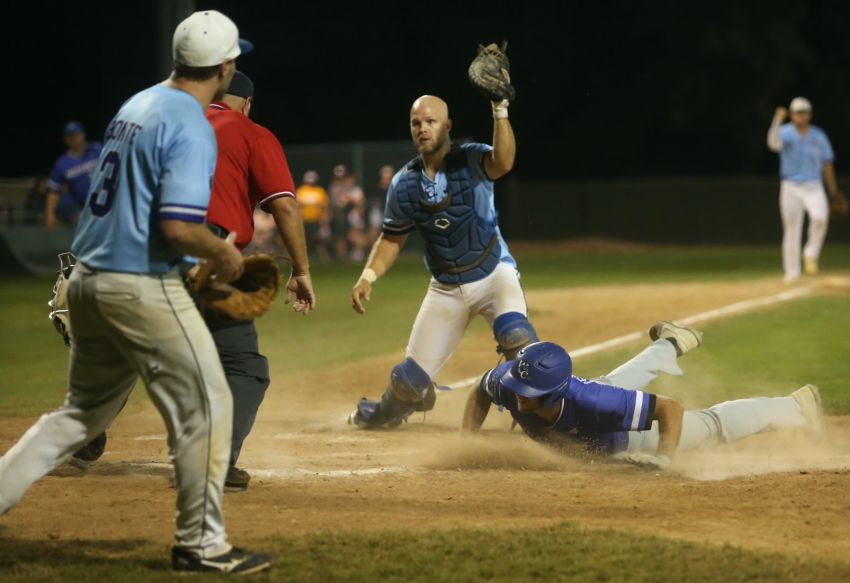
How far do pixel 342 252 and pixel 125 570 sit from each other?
23.1 m

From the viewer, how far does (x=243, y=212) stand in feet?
21.7

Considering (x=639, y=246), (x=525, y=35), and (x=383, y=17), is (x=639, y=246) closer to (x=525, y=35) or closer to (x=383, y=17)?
(x=525, y=35)

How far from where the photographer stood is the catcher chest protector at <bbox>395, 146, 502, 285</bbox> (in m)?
8.11

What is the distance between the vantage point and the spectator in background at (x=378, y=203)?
28.1 metres

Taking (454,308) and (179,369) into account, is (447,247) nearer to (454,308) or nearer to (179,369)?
(454,308)

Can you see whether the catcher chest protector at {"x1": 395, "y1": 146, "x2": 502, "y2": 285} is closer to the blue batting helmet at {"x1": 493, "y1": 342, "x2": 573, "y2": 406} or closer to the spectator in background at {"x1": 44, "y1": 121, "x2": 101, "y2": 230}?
the blue batting helmet at {"x1": 493, "y1": 342, "x2": 573, "y2": 406}

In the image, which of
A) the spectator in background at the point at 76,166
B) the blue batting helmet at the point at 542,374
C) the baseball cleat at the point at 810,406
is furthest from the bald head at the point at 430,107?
the spectator in background at the point at 76,166

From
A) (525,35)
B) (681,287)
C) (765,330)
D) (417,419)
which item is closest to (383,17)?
(525,35)

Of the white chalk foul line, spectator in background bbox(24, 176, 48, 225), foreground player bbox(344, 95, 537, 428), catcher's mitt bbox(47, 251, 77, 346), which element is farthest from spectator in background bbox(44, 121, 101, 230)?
catcher's mitt bbox(47, 251, 77, 346)

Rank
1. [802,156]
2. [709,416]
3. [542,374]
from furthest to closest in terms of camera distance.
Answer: [802,156]
[709,416]
[542,374]

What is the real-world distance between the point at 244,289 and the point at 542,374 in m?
1.73

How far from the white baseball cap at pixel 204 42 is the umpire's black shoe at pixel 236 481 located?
223 cm

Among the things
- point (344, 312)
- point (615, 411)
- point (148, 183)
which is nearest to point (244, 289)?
point (148, 183)

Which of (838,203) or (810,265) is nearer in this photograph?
(838,203)
